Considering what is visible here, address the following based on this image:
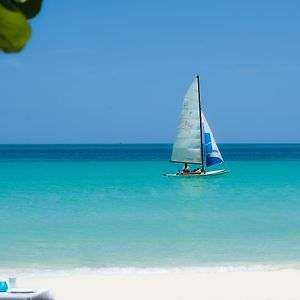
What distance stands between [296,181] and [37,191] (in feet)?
53.3

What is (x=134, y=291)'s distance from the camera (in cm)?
1037

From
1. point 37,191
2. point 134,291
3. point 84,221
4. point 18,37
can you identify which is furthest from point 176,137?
point 18,37

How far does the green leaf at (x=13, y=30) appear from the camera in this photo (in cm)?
56

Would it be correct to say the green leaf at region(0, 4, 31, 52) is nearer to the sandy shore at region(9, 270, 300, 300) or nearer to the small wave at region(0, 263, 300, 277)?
the sandy shore at region(9, 270, 300, 300)

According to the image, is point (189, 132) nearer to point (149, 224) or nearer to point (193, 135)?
point (193, 135)

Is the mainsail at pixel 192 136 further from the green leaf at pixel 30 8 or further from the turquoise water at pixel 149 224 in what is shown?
the green leaf at pixel 30 8

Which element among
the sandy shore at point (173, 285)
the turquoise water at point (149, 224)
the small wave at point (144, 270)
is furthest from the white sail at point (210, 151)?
the sandy shore at point (173, 285)

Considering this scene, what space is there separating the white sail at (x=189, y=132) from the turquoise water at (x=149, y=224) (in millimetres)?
1621

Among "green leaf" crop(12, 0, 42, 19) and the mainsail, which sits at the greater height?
the mainsail

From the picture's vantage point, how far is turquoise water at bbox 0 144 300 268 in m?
16.0

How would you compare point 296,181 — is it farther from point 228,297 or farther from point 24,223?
point 228,297

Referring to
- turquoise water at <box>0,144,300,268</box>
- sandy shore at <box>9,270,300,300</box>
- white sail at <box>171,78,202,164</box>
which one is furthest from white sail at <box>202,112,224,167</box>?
sandy shore at <box>9,270,300,300</box>

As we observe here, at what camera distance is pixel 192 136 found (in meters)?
38.5

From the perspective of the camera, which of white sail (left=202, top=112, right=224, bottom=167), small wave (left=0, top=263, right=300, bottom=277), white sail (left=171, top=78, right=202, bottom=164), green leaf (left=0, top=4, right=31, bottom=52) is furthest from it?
white sail (left=202, top=112, right=224, bottom=167)
